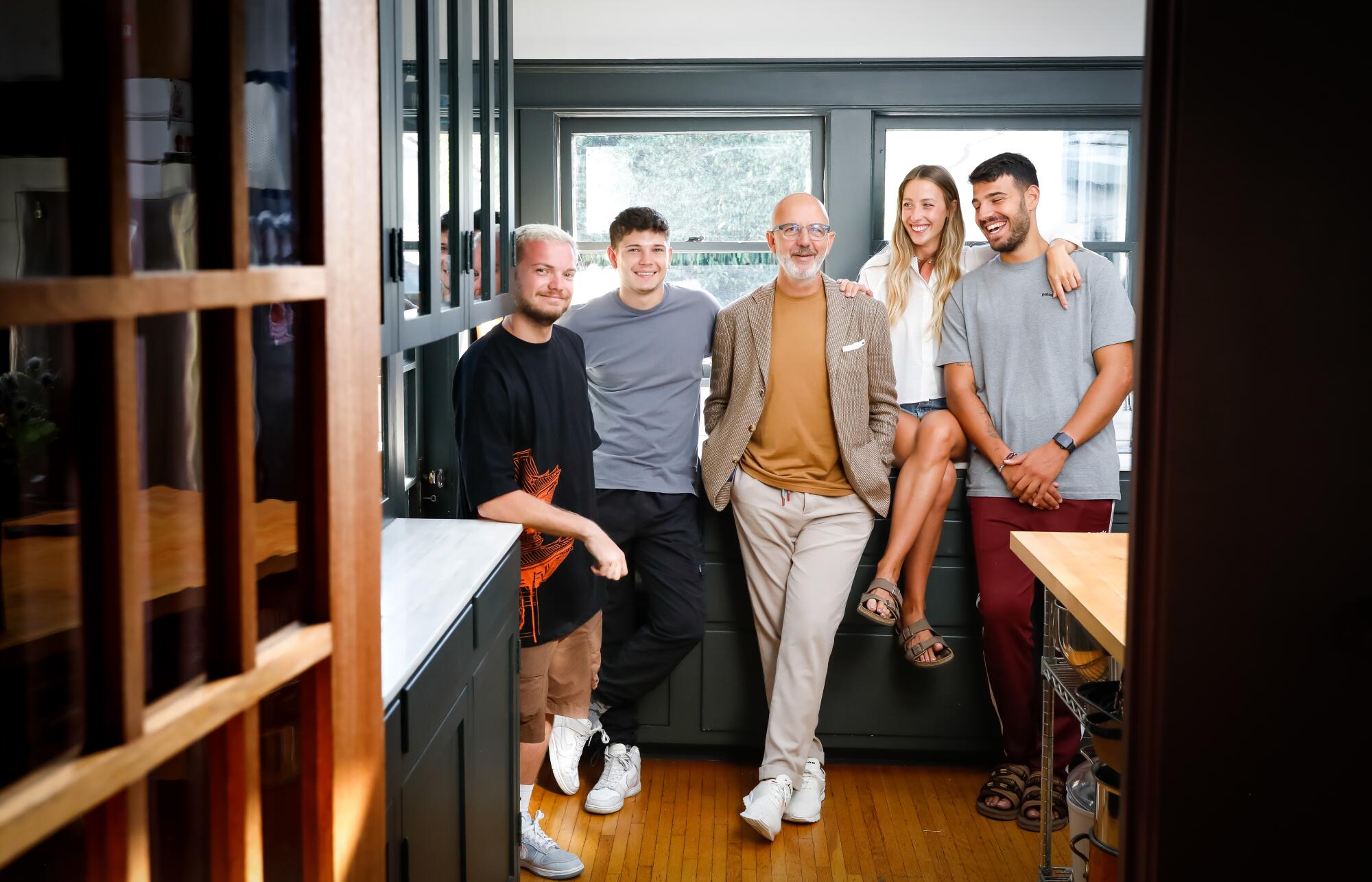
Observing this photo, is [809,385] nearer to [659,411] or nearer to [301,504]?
[659,411]

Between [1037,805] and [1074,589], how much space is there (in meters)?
1.28

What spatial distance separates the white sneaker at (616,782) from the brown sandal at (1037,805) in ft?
3.54

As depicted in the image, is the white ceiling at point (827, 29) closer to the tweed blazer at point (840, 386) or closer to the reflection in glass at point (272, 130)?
the tweed blazer at point (840, 386)

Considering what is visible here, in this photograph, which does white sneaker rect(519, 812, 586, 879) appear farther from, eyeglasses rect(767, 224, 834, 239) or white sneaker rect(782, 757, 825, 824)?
eyeglasses rect(767, 224, 834, 239)

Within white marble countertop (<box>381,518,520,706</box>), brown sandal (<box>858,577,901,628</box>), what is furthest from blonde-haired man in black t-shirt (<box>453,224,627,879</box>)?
brown sandal (<box>858,577,901,628</box>)

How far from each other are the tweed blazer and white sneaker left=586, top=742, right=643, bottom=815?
2.54 feet

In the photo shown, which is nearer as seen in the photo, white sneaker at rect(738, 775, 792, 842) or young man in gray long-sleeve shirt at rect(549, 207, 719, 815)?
white sneaker at rect(738, 775, 792, 842)

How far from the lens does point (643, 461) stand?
10.6 ft

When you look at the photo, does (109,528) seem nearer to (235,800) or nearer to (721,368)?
(235,800)

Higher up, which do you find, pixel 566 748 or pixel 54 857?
pixel 54 857

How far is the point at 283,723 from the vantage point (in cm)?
97

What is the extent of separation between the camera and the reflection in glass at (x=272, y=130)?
0.88 meters

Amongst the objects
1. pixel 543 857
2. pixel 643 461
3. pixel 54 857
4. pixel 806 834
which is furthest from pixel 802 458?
pixel 54 857

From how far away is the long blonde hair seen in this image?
137 inches
